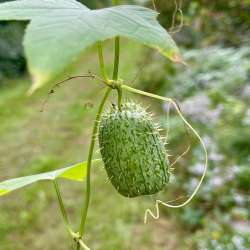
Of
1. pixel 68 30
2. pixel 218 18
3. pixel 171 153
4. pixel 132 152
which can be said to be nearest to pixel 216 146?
pixel 171 153

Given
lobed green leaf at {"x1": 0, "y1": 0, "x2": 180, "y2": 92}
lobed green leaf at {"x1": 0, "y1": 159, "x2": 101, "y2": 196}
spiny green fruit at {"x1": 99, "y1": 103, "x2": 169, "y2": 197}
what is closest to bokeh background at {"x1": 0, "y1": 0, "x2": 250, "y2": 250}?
lobed green leaf at {"x1": 0, "y1": 159, "x2": 101, "y2": 196}

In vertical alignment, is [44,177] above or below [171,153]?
above

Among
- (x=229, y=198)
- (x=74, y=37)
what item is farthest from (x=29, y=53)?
(x=229, y=198)

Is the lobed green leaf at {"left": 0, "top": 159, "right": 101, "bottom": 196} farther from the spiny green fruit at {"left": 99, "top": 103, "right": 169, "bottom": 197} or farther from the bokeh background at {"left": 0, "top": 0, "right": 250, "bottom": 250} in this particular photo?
the bokeh background at {"left": 0, "top": 0, "right": 250, "bottom": 250}

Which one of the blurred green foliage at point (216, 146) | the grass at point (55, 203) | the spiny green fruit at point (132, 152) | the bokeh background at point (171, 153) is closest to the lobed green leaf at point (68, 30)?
the spiny green fruit at point (132, 152)

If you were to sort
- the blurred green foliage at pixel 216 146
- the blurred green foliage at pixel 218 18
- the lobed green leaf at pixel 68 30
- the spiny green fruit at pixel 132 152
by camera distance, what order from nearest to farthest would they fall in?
the lobed green leaf at pixel 68 30 → the spiny green fruit at pixel 132 152 → the blurred green foliage at pixel 216 146 → the blurred green foliage at pixel 218 18

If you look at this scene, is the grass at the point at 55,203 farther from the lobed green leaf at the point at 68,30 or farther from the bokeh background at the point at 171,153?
the lobed green leaf at the point at 68,30

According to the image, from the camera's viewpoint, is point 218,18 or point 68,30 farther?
point 218,18

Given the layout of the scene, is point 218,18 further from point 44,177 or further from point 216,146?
point 44,177
